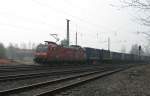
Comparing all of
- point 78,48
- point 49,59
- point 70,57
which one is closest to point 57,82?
point 49,59

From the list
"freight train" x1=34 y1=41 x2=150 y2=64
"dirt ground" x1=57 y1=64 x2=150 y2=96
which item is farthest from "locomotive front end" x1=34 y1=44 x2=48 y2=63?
"dirt ground" x1=57 y1=64 x2=150 y2=96

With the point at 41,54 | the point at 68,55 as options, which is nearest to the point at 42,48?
the point at 41,54

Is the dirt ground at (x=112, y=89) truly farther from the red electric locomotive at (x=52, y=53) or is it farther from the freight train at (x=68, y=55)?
the freight train at (x=68, y=55)

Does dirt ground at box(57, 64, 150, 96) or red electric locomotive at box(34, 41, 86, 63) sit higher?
red electric locomotive at box(34, 41, 86, 63)

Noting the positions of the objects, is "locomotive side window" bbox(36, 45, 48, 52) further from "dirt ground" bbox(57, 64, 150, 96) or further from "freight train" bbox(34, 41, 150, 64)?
"dirt ground" bbox(57, 64, 150, 96)

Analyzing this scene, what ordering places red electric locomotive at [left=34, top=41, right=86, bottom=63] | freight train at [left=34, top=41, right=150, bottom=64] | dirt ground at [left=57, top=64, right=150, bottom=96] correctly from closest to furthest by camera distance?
dirt ground at [left=57, top=64, right=150, bottom=96] → red electric locomotive at [left=34, top=41, right=86, bottom=63] → freight train at [left=34, top=41, right=150, bottom=64]

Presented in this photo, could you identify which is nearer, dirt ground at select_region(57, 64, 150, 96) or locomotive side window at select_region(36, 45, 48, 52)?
dirt ground at select_region(57, 64, 150, 96)

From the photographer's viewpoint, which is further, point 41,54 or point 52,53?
point 52,53

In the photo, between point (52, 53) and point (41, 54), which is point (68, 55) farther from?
point (41, 54)

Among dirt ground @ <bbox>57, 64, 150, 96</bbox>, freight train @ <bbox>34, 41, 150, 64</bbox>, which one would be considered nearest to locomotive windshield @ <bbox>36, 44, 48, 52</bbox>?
freight train @ <bbox>34, 41, 150, 64</bbox>

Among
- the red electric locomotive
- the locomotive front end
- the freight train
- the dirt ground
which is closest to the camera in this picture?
the dirt ground

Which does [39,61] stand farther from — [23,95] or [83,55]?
[23,95]

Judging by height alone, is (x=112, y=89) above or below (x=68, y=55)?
below

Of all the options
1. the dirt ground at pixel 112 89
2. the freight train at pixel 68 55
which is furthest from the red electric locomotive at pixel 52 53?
the dirt ground at pixel 112 89
